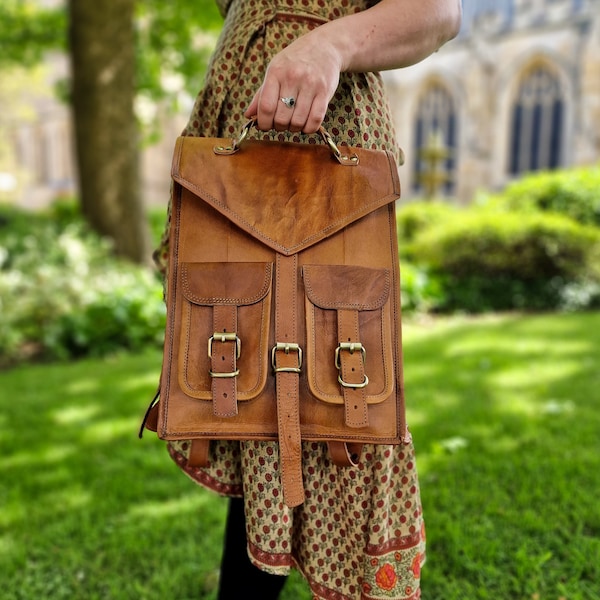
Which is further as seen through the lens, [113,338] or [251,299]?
[113,338]

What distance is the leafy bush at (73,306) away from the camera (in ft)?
20.3

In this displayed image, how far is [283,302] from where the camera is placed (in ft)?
4.15

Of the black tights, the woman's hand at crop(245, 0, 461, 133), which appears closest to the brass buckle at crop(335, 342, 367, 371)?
the woman's hand at crop(245, 0, 461, 133)

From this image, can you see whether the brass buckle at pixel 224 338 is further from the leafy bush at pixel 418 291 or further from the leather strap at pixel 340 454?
the leafy bush at pixel 418 291

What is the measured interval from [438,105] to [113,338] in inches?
904

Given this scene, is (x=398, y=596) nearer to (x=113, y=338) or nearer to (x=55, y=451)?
(x=55, y=451)

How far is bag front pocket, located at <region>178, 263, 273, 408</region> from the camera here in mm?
1252

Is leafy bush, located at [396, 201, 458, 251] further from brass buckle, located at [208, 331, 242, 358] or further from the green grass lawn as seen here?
brass buckle, located at [208, 331, 242, 358]

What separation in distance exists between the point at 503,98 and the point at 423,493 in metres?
24.6

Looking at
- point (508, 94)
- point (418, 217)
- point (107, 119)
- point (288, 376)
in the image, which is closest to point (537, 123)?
point (508, 94)

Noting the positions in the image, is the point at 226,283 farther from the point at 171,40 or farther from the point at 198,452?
the point at 171,40

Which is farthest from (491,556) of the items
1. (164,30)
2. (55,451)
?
(164,30)

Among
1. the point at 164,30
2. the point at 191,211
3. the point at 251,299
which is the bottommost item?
the point at 251,299

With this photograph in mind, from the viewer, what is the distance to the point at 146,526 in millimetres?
2723
